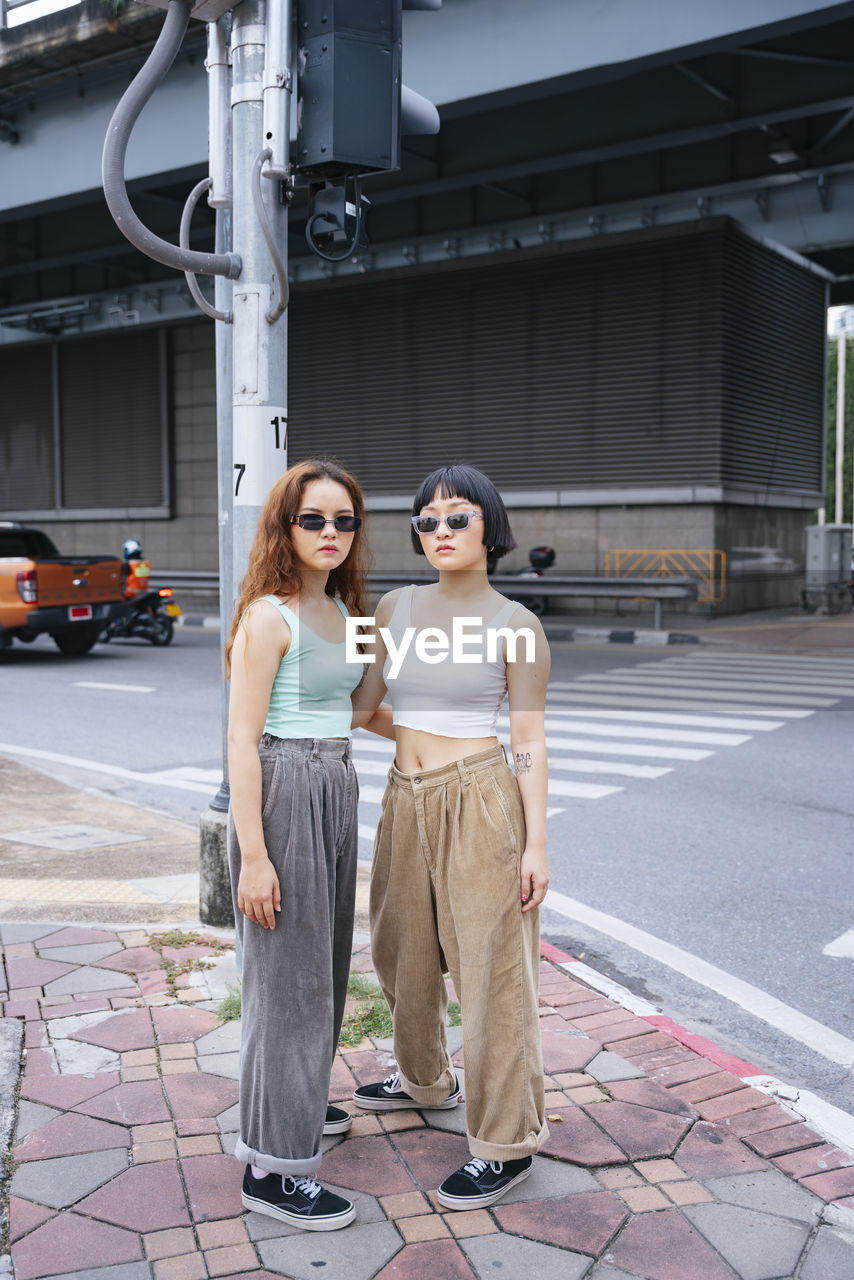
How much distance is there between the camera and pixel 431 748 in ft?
9.95

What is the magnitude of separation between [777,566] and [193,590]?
12.8 meters

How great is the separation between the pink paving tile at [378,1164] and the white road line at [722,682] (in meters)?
9.61

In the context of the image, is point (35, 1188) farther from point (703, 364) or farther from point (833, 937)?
point (703, 364)

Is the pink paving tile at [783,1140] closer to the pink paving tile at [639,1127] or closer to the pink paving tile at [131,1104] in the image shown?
the pink paving tile at [639,1127]

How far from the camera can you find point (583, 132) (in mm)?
15812

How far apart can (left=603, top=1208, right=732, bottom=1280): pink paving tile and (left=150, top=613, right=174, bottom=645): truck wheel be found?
15.4 m

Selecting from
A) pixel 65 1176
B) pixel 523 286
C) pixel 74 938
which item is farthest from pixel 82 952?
pixel 523 286

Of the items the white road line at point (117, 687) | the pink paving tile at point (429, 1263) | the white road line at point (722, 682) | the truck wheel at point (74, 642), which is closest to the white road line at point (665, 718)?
the white road line at point (722, 682)

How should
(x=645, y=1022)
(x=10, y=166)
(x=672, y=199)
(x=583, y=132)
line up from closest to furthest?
1. (x=645, y=1022)
2. (x=583, y=132)
3. (x=10, y=166)
4. (x=672, y=199)

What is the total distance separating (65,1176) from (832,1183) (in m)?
1.94

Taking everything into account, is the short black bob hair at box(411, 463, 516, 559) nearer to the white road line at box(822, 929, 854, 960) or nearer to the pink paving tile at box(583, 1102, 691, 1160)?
the pink paving tile at box(583, 1102, 691, 1160)

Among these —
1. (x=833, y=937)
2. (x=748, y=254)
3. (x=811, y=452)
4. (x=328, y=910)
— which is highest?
(x=748, y=254)

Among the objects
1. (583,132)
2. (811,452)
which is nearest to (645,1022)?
(583,132)

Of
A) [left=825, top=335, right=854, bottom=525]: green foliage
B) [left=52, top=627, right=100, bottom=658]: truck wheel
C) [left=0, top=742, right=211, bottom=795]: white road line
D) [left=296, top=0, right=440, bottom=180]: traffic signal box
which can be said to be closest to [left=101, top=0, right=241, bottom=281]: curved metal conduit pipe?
[left=296, top=0, right=440, bottom=180]: traffic signal box
